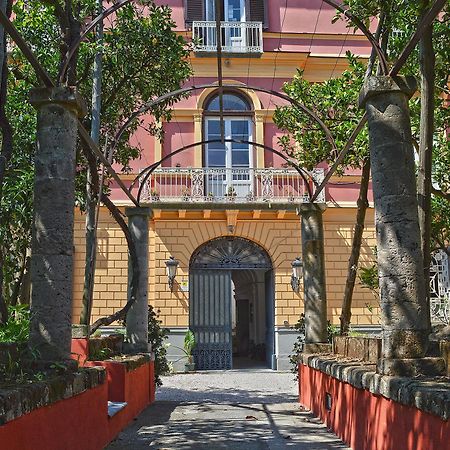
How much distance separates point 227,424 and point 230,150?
12.0 metres

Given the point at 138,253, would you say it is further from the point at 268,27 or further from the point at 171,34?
the point at 268,27

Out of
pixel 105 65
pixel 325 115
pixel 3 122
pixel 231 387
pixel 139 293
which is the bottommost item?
pixel 231 387

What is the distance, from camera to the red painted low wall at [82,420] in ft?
12.0

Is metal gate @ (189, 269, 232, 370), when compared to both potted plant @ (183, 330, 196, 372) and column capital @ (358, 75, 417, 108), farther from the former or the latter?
column capital @ (358, 75, 417, 108)

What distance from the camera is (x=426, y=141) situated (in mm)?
6645

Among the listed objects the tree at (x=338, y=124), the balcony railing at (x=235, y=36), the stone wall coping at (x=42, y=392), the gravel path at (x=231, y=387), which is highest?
the balcony railing at (x=235, y=36)

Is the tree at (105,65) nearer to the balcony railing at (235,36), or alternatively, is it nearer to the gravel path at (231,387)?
the gravel path at (231,387)

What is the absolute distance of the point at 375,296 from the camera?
18.0 metres

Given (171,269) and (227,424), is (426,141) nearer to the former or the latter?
(227,424)

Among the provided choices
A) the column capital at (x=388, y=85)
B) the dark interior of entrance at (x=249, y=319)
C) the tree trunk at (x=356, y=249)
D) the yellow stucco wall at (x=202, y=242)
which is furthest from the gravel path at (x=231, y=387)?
the column capital at (x=388, y=85)

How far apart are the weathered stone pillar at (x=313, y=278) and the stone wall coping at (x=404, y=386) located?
109 inches

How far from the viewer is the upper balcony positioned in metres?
17.9

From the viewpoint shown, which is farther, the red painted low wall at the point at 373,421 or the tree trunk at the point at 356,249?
the tree trunk at the point at 356,249

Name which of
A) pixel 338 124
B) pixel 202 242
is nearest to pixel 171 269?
pixel 202 242
